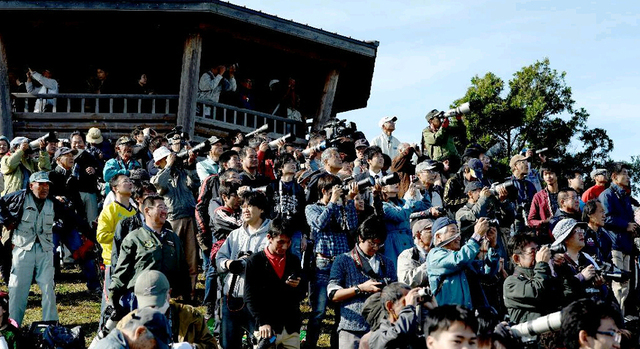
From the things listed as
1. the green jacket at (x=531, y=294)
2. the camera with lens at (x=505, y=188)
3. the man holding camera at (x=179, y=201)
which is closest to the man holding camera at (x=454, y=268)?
the green jacket at (x=531, y=294)

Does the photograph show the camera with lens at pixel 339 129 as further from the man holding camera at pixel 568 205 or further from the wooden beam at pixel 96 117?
the man holding camera at pixel 568 205

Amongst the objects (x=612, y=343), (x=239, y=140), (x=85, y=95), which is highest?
(x=85, y=95)

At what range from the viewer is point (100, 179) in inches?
546

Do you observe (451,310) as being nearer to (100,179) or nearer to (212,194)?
(212,194)

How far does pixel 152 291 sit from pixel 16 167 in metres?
6.68

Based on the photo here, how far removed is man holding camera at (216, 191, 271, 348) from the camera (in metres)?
8.05

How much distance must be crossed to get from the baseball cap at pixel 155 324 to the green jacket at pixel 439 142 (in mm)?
10090

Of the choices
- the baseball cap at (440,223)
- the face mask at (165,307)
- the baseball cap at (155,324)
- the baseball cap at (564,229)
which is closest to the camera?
the baseball cap at (155,324)

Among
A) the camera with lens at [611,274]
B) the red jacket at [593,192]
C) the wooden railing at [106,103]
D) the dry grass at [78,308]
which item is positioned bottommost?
the dry grass at [78,308]

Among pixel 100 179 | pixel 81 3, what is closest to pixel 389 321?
pixel 100 179

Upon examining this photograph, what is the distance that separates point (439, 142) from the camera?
15188mm

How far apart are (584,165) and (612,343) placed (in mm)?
21364

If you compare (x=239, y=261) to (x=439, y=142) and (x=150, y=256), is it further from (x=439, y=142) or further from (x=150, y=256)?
(x=439, y=142)

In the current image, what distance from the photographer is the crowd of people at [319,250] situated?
6.26 m
